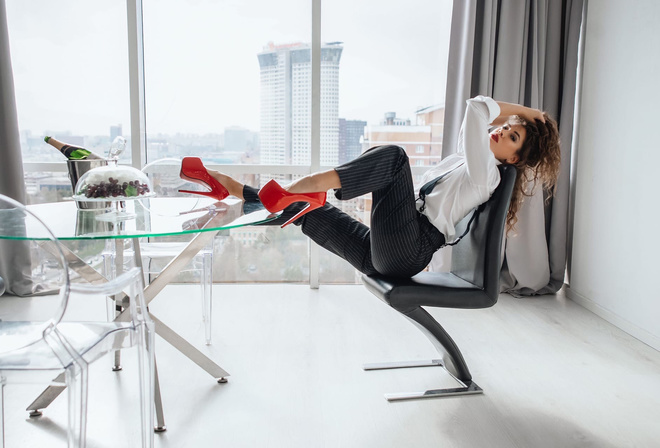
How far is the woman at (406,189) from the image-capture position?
1993 millimetres

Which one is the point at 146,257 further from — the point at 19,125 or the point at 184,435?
the point at 19,125

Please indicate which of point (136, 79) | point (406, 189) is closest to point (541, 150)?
point (406, 189)

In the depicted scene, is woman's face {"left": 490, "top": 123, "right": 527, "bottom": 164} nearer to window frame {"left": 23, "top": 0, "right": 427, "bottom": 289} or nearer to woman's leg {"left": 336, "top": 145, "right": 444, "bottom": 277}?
woman's leg {"left": 336, "top": 145, "right": 444, "bottom": 277}

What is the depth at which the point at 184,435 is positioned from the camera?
1778mm

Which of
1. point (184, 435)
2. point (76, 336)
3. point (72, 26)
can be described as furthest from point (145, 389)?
point (72, 26)

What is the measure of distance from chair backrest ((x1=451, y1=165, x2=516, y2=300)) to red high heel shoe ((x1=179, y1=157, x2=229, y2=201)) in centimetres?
103

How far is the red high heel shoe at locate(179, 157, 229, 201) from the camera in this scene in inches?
85.1

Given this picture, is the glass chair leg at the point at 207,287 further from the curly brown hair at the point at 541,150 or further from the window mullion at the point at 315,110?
the curly brown hair at the point at 541,150

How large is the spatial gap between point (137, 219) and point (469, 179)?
3.91 ft

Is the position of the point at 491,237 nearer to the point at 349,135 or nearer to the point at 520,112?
the point at 520,112

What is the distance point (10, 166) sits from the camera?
3141 millimetres

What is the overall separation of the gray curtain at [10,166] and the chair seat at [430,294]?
→ 2138 mm

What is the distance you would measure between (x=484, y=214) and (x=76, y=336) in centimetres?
144

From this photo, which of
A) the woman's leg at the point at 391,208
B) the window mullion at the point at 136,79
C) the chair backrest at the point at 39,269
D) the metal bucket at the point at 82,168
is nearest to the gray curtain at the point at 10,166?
the window mullion at the point at 136,79
